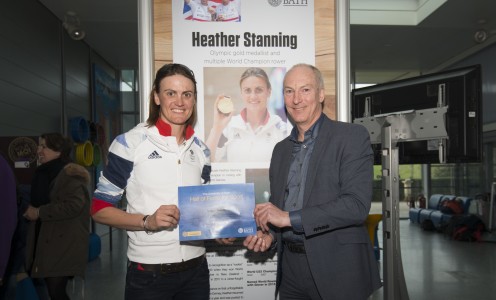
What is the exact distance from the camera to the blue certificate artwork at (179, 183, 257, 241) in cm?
171

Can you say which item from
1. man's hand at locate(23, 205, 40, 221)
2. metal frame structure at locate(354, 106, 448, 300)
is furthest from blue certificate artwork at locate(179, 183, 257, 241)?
man's hand at locate(23, 205, 40, 221)

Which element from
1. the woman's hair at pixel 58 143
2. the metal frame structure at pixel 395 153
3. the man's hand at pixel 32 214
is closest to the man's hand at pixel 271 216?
the metal frame structure at pixel 395 153

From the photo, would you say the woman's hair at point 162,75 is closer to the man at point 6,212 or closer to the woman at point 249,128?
the woman at point 249,128

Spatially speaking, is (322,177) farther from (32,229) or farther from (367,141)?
(32,229)

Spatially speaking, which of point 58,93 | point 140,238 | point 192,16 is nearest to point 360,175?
point 140,238

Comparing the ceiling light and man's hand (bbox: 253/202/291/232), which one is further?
the ceiling light

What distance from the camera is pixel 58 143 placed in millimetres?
3824

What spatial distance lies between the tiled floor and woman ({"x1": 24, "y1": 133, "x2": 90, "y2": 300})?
1.08 meters

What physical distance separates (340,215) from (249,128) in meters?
0.94

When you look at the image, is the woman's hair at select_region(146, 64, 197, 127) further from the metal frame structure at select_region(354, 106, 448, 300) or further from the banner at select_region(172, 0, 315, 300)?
the metal frame structure at select_region(354, 106, 448, 300)

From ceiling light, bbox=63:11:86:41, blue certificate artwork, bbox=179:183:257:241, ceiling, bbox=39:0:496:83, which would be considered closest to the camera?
blue certificate artwork, bbox=179:183:257:241

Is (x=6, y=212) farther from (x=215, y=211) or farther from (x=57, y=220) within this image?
(x=215, y=211)

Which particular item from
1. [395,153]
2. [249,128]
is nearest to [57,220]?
[249,128]

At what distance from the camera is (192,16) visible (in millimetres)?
2410
